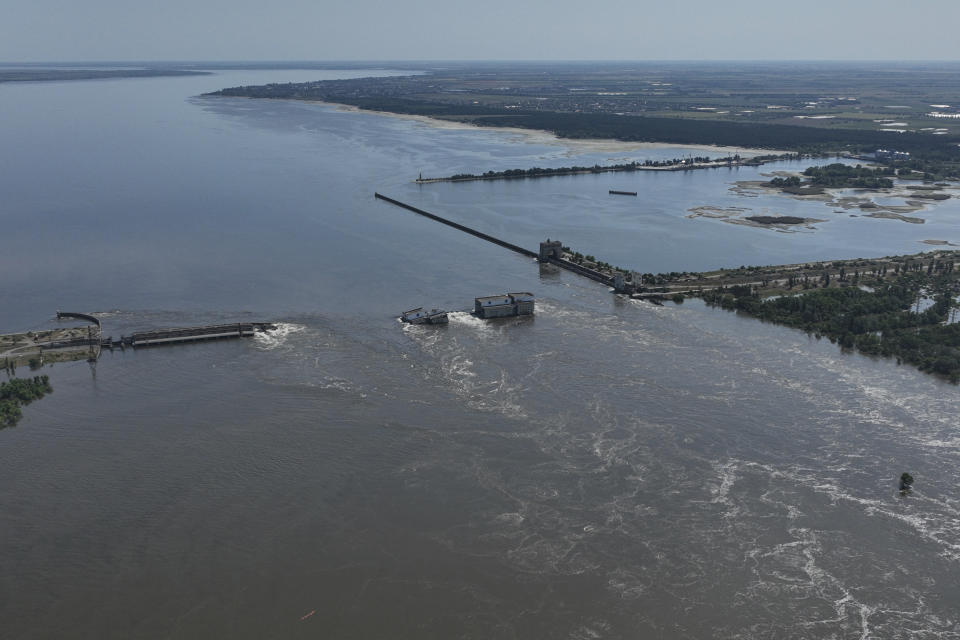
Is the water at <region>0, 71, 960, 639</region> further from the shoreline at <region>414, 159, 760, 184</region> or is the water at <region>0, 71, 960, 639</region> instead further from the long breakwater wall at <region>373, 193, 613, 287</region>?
the shoreline at <region>414, 159, 760, 184</region>

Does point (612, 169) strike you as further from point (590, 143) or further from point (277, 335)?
point (277, 335)

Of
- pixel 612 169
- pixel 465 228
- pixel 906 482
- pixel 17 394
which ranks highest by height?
pixel 612 169

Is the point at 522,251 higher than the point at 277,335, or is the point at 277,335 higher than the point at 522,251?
the point at 522,251

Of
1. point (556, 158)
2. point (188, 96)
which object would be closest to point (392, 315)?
point (556, 158)

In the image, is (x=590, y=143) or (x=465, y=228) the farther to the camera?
(x=590, y=143)

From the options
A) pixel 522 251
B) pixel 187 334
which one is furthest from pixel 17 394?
pixel 522 251

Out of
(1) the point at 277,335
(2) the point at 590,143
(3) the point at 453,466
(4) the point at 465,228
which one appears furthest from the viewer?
(2) the point at 590,143

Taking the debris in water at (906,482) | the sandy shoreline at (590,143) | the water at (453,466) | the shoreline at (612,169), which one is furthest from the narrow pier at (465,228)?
the sandy shoreline at (590,143)

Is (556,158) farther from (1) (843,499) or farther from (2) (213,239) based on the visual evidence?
(1) (843,499)

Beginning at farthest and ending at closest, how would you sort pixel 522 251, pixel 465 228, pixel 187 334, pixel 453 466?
pixel 465 228 → pixel 522 251 → pixel 187 334 → pixel 453 466
